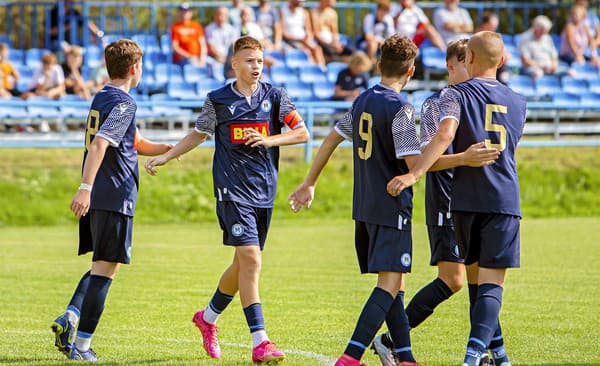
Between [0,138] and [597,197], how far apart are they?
10716 millimetres

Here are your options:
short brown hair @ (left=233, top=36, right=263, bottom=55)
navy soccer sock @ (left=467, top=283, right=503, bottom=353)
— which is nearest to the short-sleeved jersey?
navy soccer sock @ (left=467, top=283, right=503, bottom=353)

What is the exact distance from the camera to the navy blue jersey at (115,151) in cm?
686

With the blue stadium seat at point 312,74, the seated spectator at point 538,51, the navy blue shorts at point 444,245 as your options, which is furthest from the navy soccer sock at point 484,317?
the seated spectator at point 538,51

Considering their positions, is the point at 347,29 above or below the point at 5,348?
above

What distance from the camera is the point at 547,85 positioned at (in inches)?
886

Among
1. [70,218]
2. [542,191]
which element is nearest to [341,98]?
[542,191]

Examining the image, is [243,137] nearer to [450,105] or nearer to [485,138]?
[450,105]

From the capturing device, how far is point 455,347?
741 centimetres

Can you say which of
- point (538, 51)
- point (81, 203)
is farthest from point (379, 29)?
point (81, 203)

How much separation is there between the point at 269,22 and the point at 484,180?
16.0 m

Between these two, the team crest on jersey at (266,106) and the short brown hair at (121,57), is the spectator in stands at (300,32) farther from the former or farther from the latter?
the short brown hair at (121,57)

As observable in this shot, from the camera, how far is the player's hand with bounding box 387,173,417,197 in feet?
19.6

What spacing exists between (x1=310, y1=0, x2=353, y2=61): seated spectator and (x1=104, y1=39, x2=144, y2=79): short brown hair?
15.4m

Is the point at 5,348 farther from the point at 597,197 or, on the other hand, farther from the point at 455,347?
the point at 597,197
